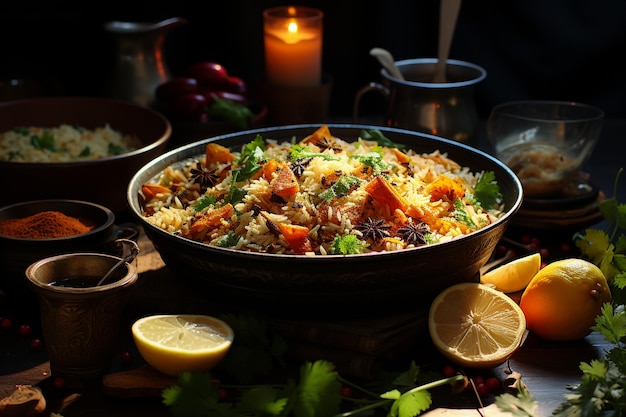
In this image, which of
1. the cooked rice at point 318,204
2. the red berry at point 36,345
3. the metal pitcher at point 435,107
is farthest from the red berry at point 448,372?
the metal pitcher at point 435,107

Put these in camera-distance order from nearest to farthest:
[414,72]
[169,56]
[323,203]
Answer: [323,203] < [414,72] < [169,56]

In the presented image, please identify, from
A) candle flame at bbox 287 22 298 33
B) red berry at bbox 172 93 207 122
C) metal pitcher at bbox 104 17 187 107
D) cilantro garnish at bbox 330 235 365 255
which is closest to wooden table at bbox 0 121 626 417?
cilantro garnish at bbox 330 235 365 255

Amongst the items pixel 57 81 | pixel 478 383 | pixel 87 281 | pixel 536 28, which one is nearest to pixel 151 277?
pixel 87 281

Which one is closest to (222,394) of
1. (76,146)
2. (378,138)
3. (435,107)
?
(378,138)

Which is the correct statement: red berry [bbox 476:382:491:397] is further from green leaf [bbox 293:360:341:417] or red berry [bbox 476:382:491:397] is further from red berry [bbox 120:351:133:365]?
red berry [bbox 120:351:133:365]

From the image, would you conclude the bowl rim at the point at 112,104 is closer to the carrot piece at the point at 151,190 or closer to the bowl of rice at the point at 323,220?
the bowl of rice at the point at 323,220

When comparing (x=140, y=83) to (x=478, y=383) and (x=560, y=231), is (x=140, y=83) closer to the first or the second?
(x=560, y=231)
